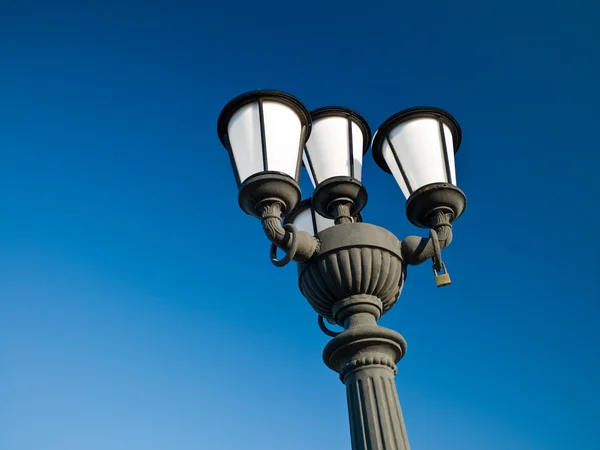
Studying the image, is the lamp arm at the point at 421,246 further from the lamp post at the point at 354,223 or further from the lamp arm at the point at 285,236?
the lamp arm at the point at 285,236

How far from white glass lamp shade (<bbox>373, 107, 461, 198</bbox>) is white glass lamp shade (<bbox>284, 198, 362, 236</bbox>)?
0.66 meters

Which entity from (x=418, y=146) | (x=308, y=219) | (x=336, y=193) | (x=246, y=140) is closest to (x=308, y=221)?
(x=308, y=219)

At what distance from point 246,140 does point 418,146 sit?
1066mm

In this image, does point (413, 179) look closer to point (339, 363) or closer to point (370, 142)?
point (370, 142)

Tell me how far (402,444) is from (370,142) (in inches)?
84.7

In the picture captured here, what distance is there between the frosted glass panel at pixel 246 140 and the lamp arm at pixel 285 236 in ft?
0.77

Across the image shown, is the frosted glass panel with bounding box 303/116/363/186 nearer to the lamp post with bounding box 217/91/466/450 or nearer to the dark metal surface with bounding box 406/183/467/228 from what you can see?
the lamp post with bounding box 217/91/466/450

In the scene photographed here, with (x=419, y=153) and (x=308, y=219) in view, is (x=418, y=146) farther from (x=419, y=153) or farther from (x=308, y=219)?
(x=308, y=219)

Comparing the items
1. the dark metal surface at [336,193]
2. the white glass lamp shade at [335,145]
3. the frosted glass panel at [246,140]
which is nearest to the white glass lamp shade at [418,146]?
the white glass lamp shade at [335,145]

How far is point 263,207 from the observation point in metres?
3.01

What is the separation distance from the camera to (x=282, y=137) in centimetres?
318

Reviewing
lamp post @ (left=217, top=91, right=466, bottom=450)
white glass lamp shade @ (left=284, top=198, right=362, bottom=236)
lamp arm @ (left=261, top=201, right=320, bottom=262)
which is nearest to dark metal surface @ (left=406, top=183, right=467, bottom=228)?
lamp post @ (left=217, top=91, right=466, bottom=450)

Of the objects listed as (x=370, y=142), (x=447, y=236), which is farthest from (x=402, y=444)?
(x=370, y=142)

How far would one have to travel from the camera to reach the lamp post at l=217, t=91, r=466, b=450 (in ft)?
9.05
